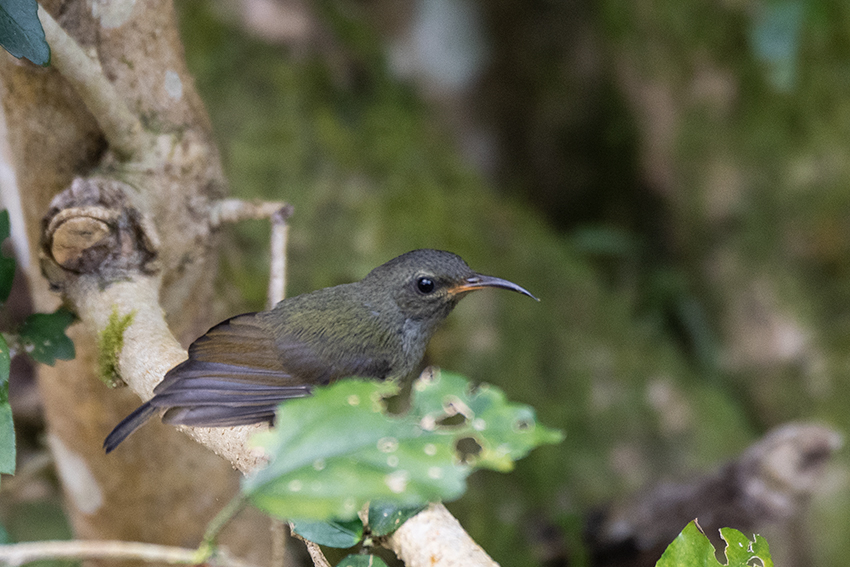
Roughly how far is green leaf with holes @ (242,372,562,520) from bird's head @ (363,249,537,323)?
106 cm

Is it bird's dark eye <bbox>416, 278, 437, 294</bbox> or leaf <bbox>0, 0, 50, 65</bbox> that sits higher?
leaf <bbox>0, 0, 50, 65</bbox>

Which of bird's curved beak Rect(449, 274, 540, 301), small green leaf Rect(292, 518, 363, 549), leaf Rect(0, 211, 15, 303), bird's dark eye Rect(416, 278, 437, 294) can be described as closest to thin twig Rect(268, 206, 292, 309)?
bird's dark eye Rect(416, 278, 437, 294)

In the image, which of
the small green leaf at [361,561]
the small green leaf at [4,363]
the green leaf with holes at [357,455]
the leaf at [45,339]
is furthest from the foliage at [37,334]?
the green leaf with holes at [357,455]

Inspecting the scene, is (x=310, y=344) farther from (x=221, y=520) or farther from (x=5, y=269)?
(x=221, y=520)

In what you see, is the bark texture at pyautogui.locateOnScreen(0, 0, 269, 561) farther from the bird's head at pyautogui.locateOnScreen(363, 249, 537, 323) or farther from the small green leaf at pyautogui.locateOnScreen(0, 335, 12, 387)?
the bird's head at pyautogui.locateOnScreen(363, 249, 537, 323)

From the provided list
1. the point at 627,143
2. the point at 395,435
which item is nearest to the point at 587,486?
the point at 627,143

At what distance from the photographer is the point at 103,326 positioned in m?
1.67

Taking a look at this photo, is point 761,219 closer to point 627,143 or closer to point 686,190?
point 686,190

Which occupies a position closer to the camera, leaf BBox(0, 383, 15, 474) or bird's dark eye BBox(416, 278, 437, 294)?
leaf BBox(0, 383, 15, 474)

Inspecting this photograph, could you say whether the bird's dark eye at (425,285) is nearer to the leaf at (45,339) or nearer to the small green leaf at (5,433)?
the leaf at (45,339)

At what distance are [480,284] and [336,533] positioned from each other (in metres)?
0.93

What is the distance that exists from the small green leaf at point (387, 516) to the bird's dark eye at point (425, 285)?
96 centimetres

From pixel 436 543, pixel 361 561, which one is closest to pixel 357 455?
pixel 436 543

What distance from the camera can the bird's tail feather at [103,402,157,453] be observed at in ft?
5.05
